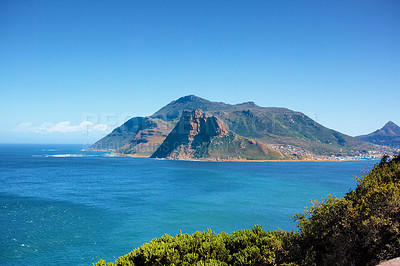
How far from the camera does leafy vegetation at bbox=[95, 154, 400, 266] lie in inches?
621

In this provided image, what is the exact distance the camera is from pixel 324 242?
709 inches

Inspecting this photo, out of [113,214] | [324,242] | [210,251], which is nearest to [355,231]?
[324,242]

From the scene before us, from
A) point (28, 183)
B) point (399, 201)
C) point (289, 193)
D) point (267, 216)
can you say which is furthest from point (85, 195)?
point (399, 201)

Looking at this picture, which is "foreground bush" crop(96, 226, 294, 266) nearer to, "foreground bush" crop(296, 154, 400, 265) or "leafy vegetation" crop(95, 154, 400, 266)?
"leafy vegetation" crop(95, 154, 400, 266)

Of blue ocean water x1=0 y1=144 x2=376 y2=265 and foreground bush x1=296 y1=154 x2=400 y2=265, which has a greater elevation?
foreground bush x1=296 y1=154 x2=400 y2=265

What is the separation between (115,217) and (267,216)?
1584 inches

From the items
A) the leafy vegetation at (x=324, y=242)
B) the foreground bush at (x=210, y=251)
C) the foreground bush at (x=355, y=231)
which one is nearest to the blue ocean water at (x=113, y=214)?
A: the leafy vegetation at (x=324, y=242)

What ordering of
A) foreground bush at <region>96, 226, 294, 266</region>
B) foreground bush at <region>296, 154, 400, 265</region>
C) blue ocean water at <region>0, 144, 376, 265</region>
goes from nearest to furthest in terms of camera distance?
foreground bush at <region>296, 154, 400, 265</region>, foreground bush at <region>96, 226, 294, 266</region>, blue ocean water at <region>0, 144, 376, 265</region>

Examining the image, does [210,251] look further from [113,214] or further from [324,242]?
[113,214]

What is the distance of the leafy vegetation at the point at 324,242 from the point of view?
1578 cm

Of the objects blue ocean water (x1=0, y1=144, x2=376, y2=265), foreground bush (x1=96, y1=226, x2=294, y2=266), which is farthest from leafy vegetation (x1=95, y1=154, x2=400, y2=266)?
blue ocean water (x1=0, y1=144, x2=376, y2=265)

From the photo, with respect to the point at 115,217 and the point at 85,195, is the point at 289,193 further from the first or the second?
the point at 85,195

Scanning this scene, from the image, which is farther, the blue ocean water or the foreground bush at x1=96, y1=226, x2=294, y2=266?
the blue ocean water

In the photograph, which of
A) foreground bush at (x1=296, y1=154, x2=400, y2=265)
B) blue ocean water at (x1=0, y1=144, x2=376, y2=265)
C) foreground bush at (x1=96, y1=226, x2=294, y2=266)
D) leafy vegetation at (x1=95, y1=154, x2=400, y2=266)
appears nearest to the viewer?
foreground bush at (x1=296, y1=154, x2=400, y2=265)
